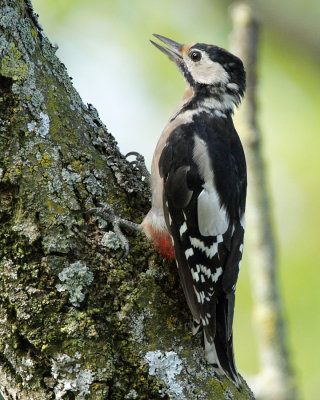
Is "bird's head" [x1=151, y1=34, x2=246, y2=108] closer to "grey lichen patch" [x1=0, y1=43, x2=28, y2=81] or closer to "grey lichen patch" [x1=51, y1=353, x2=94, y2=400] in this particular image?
"grey lichen patch" [x1=0, y1=43, x2=28, y2=81]

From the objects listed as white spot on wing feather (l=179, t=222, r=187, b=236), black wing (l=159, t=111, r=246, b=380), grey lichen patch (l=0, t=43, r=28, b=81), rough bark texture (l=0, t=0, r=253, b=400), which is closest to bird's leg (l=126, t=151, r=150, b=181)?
black wing (l=159, t=111, r=246, b=380)

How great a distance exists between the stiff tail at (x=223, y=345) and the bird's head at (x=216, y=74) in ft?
4.93

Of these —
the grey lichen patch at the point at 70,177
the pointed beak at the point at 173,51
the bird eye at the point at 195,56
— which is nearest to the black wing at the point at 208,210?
the grey lichen patch at the point at 70,177

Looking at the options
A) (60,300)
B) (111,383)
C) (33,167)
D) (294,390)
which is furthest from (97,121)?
(294,390)

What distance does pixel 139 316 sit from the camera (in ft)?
7.57

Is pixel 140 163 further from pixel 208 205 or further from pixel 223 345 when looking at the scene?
pixel 223 345

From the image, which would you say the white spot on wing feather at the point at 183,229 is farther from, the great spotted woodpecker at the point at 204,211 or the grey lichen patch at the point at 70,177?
the grey lichen patch at the point at 70,177

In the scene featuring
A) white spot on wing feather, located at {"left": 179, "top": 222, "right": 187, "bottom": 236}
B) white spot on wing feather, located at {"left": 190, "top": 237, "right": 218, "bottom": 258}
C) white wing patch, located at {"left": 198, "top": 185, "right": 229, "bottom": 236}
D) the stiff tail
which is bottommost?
the stiff tail

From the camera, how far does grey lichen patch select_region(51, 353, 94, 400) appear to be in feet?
6.86

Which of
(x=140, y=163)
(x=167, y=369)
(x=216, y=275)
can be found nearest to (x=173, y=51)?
(x=140, y=163)

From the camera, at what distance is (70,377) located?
82.8 inches

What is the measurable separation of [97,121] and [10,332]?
119 cm

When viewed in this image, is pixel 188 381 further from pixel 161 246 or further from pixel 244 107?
pixel 244 107

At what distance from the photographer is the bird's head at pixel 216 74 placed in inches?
148
